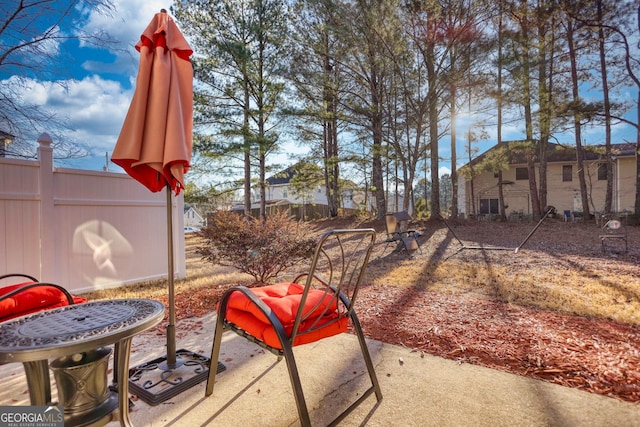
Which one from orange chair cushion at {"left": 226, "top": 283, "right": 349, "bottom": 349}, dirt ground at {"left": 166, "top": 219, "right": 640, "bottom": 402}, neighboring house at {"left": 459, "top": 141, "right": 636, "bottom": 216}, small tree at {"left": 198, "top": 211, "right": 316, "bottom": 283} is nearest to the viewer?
orange chair cushion at {"left": 226, "top": 283, "right": 349, "bottom": 349}

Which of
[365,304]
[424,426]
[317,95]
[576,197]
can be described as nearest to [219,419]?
[424,426]

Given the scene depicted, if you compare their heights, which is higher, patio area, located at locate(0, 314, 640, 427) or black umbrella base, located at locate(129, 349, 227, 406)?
black umbrella base, located at locate(129, 349, 227, 406)

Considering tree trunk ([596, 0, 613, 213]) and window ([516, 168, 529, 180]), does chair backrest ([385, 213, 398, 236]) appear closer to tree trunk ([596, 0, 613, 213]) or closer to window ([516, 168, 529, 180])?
tree trunk ([596, 0, 613, 213])

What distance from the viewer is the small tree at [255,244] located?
410 cm

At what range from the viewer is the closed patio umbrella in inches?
76.4

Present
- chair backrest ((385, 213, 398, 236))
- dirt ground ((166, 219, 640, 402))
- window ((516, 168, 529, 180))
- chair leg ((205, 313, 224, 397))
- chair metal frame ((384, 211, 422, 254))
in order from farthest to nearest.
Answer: window ((516, 168, 529, 180)) < chair backrest ((385, 213, 398, 236)) < chair metal frame ((384, 211, 422, 254)) < dirt ground ((166, 219, 640, 402)) < chair leg ((205, 313, 224, 397))

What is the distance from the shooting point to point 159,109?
1942 millimetres

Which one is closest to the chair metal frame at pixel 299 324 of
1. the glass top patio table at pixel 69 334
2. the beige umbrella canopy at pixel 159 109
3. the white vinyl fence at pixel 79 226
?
the glass top patio table at pixel 69 334

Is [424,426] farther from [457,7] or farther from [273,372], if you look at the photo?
[457,7]

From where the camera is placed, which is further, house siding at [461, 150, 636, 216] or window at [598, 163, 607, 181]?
window at [598, 163, 607, 181]

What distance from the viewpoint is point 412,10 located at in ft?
30.4

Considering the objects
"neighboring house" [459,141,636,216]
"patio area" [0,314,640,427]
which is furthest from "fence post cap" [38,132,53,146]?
"neighboring house" [459,141,636,216]

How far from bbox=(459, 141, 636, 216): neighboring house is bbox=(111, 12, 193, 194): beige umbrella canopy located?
18.6m

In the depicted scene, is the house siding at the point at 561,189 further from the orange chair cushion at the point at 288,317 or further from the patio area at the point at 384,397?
the orange chair cushion at the point at 288,317
